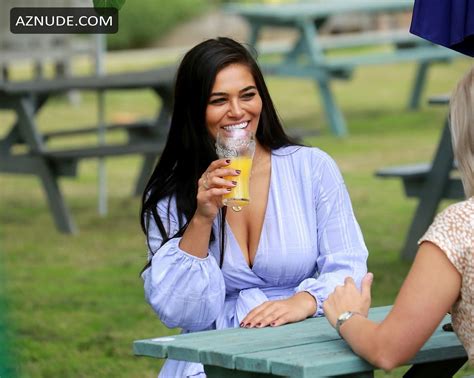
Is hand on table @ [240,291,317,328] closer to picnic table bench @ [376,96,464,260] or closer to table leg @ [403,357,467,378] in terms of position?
table leg @ [403,357,467,378]

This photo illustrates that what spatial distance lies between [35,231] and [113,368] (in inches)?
129

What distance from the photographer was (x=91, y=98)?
1591 cm

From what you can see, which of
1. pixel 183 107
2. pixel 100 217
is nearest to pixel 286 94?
pixel 100 217

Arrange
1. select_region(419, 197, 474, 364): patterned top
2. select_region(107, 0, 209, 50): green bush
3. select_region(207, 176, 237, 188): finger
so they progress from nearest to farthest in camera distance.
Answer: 1. select_region(419, 197, 474, 364): patterned top
2. select_region(207, 176, 237, 188): finger
3. select_region(107, 0, 209, 50): green bush

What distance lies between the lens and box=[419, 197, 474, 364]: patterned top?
2.57 meters

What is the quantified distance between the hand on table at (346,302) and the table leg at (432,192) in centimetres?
355

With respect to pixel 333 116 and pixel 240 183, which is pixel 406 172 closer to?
pixel 240 183

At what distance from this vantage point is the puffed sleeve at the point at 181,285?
3.23 m

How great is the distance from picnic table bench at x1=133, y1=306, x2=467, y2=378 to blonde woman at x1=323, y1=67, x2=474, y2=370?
80 millimetres

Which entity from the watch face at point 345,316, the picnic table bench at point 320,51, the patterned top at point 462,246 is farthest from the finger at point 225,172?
the picnic table bench at point 320,51

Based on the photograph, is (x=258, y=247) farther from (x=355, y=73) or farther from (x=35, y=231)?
(x=355, y=73)

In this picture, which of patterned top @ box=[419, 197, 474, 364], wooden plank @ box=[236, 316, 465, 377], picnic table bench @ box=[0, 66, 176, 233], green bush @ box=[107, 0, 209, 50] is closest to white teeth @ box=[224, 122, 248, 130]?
wooden plank @ box=[236, 316, 465, 377]

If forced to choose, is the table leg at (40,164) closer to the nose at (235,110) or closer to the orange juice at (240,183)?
the nose at (235,110)

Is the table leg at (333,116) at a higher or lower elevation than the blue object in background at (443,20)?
lower
